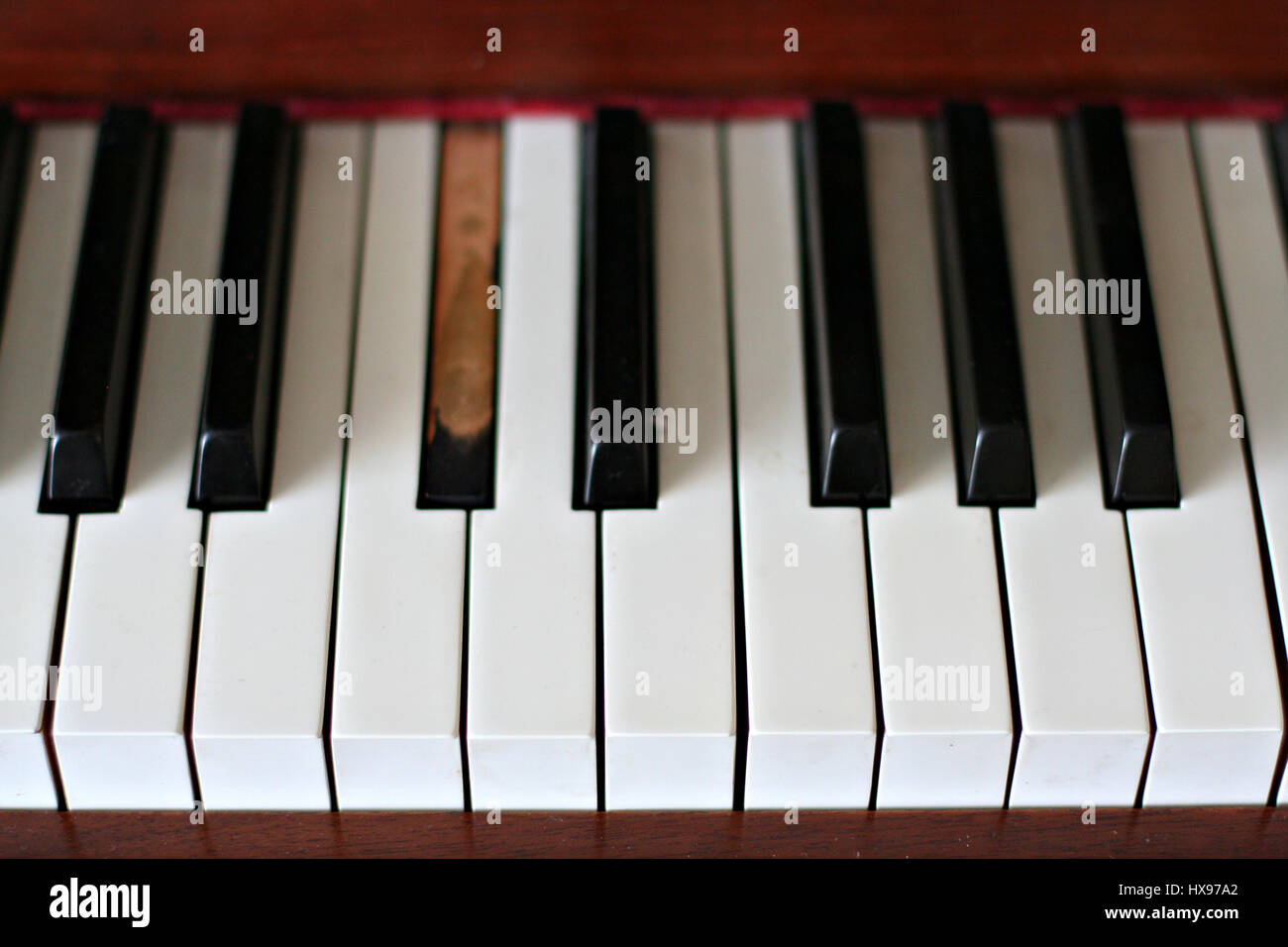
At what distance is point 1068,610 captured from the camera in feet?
4.23

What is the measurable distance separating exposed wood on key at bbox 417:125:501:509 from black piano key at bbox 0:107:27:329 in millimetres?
510

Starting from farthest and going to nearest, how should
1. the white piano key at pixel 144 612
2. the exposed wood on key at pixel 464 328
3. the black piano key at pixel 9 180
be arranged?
the black piano key at pixel 9 180 → the exposed wood on key at pixel 464 328 → the white piano key at pixel 144 612

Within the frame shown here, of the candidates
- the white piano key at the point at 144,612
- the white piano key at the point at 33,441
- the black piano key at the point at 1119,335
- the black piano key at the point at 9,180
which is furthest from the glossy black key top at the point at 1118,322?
the black piano key at the point at 9,180

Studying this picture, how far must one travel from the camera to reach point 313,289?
1471 millimetres

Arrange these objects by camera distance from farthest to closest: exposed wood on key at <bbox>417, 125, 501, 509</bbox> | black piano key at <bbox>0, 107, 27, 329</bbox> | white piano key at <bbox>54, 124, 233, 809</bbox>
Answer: black piano key at <bbox>0, 107, 27, 329</bbox> < exposed wood on key at <bbox>417, 125, 501, 509</bbox> < white piano key at <bbox>54, 124, 233, 809</bbox>

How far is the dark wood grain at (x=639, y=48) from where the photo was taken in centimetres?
140

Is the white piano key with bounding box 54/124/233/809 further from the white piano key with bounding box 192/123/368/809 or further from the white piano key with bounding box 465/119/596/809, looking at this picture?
the white piano key with bounding box 465/119/596/809

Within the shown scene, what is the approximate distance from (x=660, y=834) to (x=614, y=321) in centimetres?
56

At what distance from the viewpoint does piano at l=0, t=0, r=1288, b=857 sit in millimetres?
1255

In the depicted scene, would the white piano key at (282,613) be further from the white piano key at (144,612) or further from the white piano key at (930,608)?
the white piano key at (930,608)

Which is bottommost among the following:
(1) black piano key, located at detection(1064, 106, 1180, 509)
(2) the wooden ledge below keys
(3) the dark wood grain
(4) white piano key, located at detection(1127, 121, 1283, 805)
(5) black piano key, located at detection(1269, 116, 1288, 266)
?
(2) the wooden ledge below keys

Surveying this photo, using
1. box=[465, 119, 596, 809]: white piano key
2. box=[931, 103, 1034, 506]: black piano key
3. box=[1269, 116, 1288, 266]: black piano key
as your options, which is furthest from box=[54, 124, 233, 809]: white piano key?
box=[1269, 116, 1288, 266]: black piano key

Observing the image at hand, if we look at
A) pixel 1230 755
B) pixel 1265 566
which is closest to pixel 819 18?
pixel 1265 566
